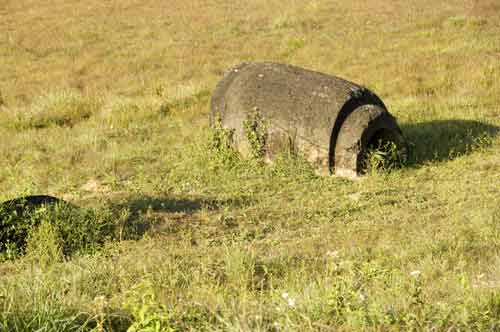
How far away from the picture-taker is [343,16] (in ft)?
78.2

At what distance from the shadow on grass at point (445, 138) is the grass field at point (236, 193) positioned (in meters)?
0.04

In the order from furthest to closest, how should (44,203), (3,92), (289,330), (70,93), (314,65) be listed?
1. (314,65)
2. (3,92)
3. (70,93)
4. (44,203)
5. (289,330)

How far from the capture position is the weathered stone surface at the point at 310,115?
9.15 meters

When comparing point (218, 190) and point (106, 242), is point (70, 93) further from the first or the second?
point (106, 242)

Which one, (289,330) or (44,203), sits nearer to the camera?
(289,330)

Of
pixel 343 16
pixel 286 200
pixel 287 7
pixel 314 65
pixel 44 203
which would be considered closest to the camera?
pixel 44 203

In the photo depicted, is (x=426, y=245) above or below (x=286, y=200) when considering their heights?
above

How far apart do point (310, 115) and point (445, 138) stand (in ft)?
7.98

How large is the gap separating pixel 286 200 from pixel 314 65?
887 centimetres

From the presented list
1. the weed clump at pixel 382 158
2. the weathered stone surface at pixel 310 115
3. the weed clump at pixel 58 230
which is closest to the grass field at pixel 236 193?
the weed clump at pixel 58 230

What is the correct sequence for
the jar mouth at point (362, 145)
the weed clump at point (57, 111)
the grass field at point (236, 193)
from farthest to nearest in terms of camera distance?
the weed clump at point (57, 111) < the jar mouth at point (362, 145) < the grass field at point (236, 193)

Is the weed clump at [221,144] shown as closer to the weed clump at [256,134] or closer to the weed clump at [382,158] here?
the weed clump at [256,134]

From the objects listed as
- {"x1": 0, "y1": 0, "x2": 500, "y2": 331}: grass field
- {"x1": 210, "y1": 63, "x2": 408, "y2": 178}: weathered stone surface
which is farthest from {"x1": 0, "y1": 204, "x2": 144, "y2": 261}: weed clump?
{"x1": 210, "y1": 63, "x2": 408, "y2": 178}: weathered stone surface

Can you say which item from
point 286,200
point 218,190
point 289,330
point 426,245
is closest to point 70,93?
point 218,190
